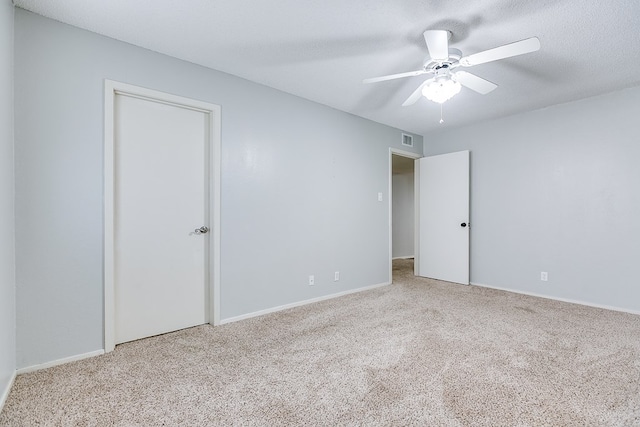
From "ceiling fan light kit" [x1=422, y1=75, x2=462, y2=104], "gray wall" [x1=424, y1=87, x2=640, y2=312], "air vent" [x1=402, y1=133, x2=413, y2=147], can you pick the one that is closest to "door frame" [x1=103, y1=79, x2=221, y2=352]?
"ceiling fan light kit" [x1=422, y1=75, x2=462, y2=104]

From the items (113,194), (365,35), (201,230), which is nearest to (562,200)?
(365,35)

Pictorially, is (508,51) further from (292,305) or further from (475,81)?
(292,305)

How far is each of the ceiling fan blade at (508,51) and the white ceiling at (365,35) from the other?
0.27 metres

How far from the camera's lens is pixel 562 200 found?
3605mm

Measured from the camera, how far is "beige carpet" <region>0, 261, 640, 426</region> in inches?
61.4

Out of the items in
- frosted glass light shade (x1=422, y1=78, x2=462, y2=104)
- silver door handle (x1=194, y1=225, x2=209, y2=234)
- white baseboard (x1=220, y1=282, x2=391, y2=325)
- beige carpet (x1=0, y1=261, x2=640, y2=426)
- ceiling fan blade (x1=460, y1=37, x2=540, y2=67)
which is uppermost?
ceiling fan blade (x1=460, y1=37, x2=540, y2=67)

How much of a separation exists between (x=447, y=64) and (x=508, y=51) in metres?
0.44

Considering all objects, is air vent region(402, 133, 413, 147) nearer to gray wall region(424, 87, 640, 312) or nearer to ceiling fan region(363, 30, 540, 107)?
gray wall region(424, 87, 640, 312)

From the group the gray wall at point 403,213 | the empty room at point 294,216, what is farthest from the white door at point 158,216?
the gray wall at point 403,213

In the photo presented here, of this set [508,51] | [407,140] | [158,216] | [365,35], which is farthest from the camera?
[407,140]

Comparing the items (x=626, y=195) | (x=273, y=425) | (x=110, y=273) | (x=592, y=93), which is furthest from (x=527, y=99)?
(x=110, y=273)

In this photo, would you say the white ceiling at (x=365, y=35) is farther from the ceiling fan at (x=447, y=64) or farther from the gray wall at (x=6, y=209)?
the gray wall at (x=6, y=209)

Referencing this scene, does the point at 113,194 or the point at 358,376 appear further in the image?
the point at 113,194

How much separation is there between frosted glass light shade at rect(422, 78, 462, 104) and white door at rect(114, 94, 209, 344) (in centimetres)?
201
